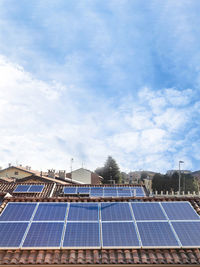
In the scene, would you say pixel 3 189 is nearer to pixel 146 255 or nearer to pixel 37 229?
pixel 37 229

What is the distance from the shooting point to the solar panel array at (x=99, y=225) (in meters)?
9.39

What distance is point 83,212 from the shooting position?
11070 mm

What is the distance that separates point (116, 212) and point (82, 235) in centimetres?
209

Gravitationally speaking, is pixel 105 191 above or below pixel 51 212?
above

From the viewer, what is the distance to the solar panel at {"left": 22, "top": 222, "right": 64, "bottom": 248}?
9.25m

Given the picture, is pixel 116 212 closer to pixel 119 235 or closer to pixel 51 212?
pixel 119 235

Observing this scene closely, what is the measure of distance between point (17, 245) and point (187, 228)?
6.83 m

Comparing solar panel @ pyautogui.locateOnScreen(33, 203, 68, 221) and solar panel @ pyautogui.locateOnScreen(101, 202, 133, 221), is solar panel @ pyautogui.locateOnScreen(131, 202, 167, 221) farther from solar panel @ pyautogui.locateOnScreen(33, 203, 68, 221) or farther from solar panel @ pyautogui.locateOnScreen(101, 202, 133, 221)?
solar panel @ pyautogui.locateOnScreen(33, 203, 68, 221)

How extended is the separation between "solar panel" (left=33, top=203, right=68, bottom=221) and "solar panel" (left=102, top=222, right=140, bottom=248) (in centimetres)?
203

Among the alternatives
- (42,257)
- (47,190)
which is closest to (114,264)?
(42,257)

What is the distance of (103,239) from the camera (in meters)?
9.48

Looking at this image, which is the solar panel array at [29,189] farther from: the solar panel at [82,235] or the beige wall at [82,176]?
the beige wall at [82,176]

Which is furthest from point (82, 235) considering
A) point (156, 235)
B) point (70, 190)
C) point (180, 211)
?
point (70, 190)

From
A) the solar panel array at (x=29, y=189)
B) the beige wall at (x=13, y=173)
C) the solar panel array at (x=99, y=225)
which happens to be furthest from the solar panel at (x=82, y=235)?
the beige wall at (x=13, y=173)
